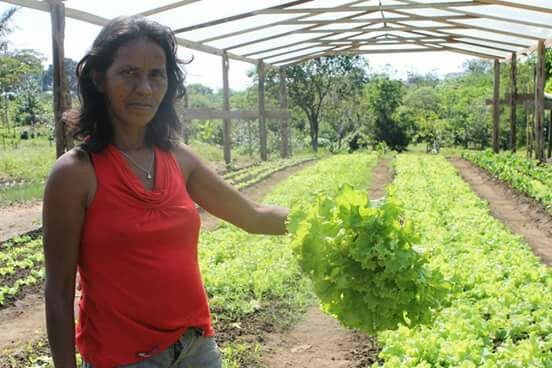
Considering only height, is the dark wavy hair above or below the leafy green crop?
above

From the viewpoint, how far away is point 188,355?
2.28 metres

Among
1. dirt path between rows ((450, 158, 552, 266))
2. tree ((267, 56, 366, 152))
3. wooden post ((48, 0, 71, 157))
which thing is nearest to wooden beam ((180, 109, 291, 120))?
wooden post ((48, 0, 71, 157))

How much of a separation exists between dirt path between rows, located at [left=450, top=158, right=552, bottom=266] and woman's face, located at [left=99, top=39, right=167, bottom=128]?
753cm

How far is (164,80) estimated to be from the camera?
2381 mm

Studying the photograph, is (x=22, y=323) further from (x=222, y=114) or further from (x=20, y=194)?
(x=222, y=114)

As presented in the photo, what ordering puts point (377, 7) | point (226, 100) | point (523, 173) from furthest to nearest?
point (226, 100)
point (523, 173)
point (377, 7)

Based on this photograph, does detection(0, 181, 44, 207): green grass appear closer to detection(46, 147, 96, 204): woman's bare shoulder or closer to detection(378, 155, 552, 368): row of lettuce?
detection(378, 155, 552, 368): row of lettuce

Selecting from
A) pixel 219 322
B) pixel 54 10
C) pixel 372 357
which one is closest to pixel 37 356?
pixel 219 322

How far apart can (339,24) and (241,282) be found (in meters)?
12.6

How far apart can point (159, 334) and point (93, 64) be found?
97 cm

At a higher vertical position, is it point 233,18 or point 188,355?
point 233,18

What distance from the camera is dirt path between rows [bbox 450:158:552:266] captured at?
987cm

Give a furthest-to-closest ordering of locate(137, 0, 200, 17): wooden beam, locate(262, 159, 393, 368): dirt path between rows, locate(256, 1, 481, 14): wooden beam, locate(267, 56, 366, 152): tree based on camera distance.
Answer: locate(267, 56, 366, 152): tree
locate(256, 1, 481, 14): wooden beam
locate(137, 0, 200, 17): wooden beam
locate(262, 159, 393, 368): dirt path between rows

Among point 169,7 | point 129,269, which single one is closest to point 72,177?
point 129,269
